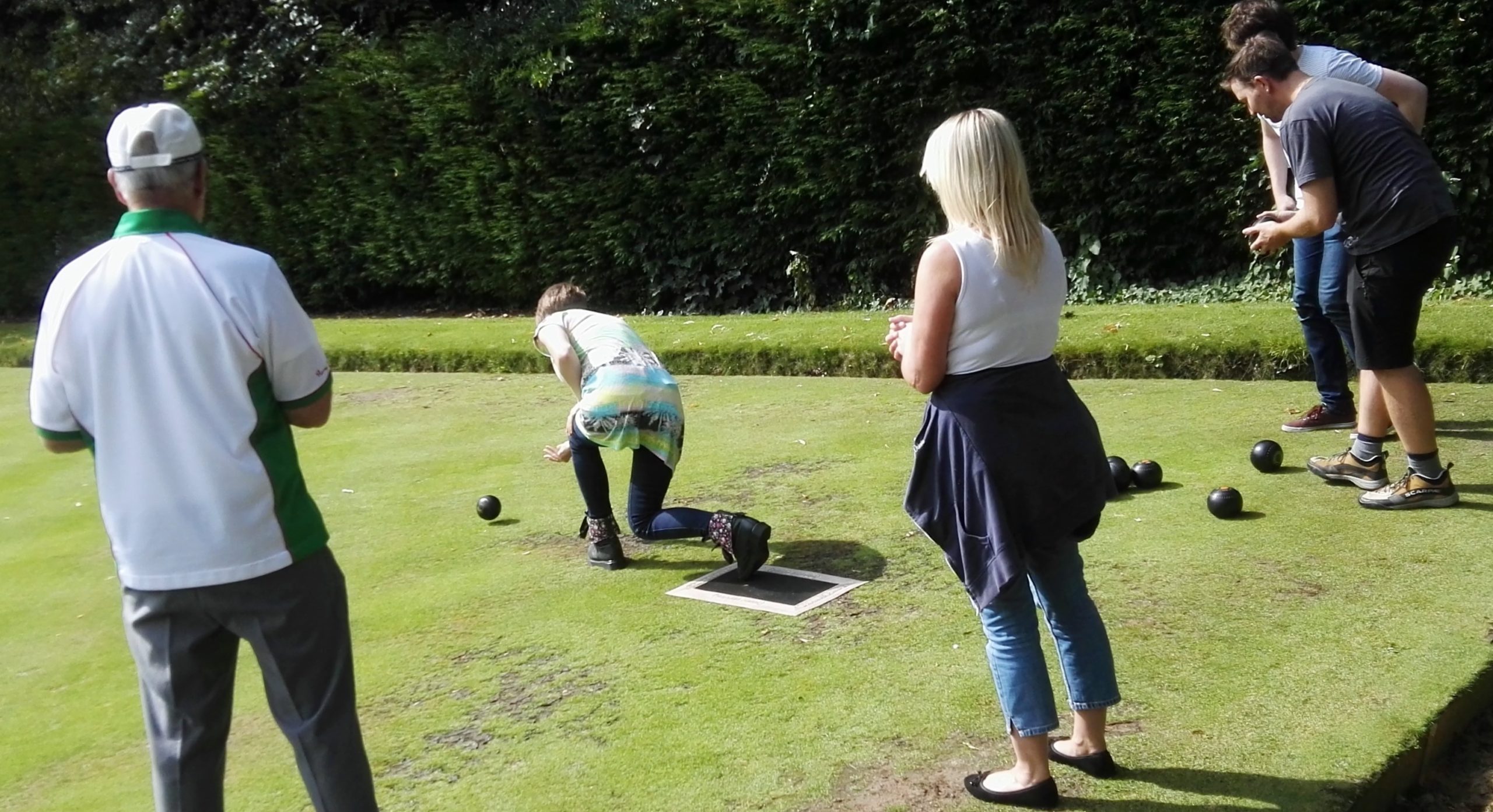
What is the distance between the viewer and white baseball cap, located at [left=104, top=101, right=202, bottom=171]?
2816mm

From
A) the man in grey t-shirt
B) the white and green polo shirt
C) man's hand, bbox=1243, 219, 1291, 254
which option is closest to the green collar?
the white and green polo shirt

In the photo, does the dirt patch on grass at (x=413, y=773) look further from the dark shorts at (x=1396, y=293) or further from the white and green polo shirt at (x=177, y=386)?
the dark shorts at (x=1396, y=293)

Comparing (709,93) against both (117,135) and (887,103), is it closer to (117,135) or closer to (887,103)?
(887,103)

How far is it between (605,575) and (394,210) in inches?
490

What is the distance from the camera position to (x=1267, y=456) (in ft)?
19.5

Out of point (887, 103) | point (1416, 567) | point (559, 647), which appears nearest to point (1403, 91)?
point (1416, 567)

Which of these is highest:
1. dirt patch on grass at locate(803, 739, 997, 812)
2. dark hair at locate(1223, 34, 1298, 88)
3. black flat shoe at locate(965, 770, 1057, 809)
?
dark hair at locate(1223, 34, 1298, 88)

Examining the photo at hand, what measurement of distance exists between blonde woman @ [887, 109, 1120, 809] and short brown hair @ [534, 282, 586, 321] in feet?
8.51

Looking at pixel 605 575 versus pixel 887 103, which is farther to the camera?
pixel 887 103

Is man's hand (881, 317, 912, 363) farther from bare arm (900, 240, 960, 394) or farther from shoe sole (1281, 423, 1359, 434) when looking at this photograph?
shoe sole (1281, 423, 1359, 434)

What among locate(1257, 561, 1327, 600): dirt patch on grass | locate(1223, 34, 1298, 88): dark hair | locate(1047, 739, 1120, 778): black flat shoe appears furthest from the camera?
locate(1223, 34, 1298, 88): dark hair

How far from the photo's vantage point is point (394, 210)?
16.8m

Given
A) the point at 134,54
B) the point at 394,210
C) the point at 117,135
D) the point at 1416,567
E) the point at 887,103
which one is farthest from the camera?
the point at 134,54

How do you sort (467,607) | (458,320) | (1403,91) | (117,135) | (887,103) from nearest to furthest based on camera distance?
(117,135)
(467,607)
(1403,91)
(887,103)
(458,320)
